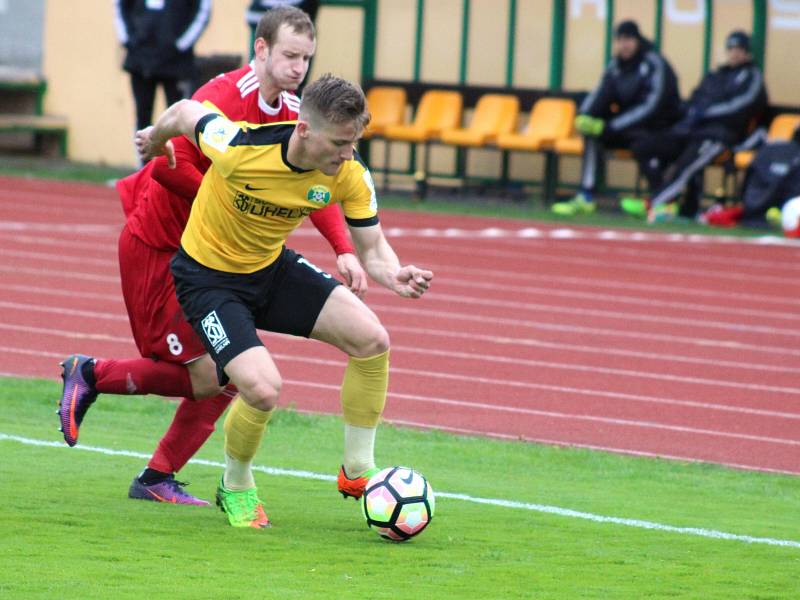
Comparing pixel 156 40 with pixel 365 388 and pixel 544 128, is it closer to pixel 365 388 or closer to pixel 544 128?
Answer: pixel 544 128

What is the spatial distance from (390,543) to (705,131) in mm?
12650

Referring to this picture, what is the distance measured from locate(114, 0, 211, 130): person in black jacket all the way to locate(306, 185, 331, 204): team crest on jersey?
37.5 ft

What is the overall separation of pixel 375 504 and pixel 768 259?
33.6ft

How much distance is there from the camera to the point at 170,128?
5883mm

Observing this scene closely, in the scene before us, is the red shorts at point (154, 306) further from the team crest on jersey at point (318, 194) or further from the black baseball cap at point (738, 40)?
the black baseball cap at point (738, 40)

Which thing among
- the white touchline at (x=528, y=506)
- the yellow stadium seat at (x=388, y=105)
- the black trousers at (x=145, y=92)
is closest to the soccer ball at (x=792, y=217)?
the yellow stadium seat at (x=388, y=105)

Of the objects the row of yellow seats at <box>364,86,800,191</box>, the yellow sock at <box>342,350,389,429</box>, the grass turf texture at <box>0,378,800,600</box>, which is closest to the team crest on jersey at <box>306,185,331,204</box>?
the yellow sock at <box>342,350,389,429</box>

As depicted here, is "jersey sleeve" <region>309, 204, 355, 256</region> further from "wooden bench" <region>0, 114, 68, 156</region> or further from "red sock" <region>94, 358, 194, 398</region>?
"wooden bench" <region>0, 114, 68, 156</region>

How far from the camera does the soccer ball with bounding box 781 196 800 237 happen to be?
1677 cm

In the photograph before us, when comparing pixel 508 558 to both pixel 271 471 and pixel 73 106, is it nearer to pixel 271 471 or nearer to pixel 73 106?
pixel 271 471

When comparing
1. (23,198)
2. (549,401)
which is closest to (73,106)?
(23,198)

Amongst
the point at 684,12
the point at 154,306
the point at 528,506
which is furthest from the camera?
the point at 684,12

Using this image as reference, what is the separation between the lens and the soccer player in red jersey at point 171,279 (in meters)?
6.23

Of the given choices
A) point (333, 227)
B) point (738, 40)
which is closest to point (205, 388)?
point (333, 227)
